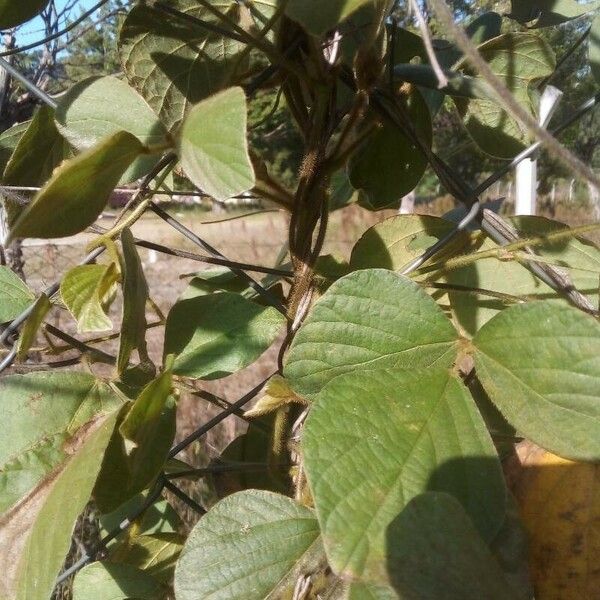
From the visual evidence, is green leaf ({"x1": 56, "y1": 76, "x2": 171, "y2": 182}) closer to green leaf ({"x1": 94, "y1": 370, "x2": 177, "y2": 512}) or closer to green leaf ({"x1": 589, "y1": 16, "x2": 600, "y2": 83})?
green leaf ({"x1": 94, "y1": 370, "x2": 177, "y2": 512})

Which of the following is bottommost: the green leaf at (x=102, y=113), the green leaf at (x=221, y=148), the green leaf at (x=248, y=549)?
the green leaf at (x=248, y=549)

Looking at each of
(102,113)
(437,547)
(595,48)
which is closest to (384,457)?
(437,547)

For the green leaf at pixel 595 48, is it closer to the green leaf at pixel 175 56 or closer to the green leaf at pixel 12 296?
the green leaf at pixel 175 56

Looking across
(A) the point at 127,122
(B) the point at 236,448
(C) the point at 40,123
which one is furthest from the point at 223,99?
(B) the point at 236,448

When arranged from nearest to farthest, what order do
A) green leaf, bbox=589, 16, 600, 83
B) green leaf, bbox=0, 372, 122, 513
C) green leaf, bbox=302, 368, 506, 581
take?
green leaf, bbox=302, 368, 506, 581 < green leaf, bbox=0, 372, 122, 513 < green leaf, bbox=589, 16, 600, 83

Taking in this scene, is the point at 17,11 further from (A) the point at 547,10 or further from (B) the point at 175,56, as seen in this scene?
(A) the point at 547,10

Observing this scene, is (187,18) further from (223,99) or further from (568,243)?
(568,243)

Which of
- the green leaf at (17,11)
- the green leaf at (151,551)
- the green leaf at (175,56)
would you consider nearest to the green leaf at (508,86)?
the green leaf at (175,56)

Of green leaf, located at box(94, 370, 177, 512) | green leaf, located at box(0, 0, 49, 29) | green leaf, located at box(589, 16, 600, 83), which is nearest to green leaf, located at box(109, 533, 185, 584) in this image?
green leaf, located at box(94, 370, 177, 512)
